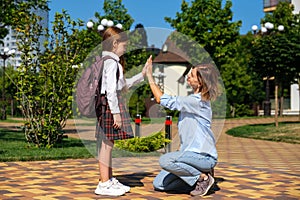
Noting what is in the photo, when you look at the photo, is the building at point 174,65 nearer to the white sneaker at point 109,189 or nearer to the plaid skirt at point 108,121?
the plaid skirt at point 108,121

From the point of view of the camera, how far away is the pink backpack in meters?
5.15

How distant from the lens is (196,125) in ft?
17.3

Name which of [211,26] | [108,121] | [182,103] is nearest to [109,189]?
[108,121]

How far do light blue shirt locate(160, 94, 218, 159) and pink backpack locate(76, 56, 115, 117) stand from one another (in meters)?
0.84

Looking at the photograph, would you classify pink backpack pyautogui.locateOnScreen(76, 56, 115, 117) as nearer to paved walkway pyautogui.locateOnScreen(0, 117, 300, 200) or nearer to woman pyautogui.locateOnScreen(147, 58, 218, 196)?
woman pyautogui.locateOnScreen(147, 58, 218, 196)

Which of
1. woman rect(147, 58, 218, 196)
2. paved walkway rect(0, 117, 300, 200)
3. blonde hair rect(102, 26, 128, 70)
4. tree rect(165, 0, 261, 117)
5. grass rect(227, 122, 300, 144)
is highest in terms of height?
tree rect(165, 0, 261, 117)

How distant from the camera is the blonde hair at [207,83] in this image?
5.26m

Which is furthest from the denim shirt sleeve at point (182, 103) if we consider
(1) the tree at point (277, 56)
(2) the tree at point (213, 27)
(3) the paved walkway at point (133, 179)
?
(2) the tree at point (213, 27)

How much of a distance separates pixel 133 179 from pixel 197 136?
1.40 metres

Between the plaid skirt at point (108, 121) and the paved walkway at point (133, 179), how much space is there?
60cm

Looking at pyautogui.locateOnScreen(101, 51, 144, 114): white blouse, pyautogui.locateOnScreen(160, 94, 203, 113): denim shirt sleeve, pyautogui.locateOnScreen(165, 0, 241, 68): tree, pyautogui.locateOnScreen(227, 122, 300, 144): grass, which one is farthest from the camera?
pyautogui.locateOnScreen(165, 0, 241, 68): tree

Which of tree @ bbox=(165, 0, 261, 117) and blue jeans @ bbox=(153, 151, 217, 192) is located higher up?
tree @ bbox=(165, 0, 261, 117)

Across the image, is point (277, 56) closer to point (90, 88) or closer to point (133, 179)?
point (133, 179)

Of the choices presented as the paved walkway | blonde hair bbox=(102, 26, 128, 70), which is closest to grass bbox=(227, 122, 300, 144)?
the paved walkway
